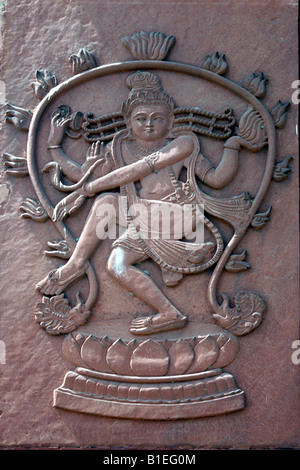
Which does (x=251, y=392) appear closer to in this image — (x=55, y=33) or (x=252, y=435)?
(x=252, y=435)

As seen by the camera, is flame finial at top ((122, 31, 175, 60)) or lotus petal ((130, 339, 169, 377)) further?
flame finial at top ((122, 31, 175, 60))

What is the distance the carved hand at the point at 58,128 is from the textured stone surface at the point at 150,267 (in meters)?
0.22

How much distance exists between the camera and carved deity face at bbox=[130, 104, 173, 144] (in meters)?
3.89

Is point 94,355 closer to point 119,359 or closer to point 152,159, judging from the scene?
point 119,359

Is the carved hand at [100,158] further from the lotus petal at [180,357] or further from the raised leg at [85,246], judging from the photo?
the lotus petal at [180,357]

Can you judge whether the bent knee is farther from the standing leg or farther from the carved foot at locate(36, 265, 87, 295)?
the carved foot at locate(36, 265, 87, 295)

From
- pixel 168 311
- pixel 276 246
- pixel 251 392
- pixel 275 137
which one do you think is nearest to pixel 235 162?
pixel 275 137

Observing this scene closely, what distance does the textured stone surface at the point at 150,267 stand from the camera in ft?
11.6

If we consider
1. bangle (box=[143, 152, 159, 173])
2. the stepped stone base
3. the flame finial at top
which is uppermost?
the flame finial at top

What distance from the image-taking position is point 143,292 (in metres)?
3.69

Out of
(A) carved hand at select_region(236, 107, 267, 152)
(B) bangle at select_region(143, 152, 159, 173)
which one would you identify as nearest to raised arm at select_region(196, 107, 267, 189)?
(A) carved hand at select_region(236, 107, 267, 152)

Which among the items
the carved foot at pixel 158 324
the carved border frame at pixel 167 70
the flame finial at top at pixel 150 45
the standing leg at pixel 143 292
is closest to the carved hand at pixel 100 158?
the carved border frame at pixel 167 70

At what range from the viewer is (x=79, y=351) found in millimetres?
3656

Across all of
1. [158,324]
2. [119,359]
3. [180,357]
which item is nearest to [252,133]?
[158,324]
